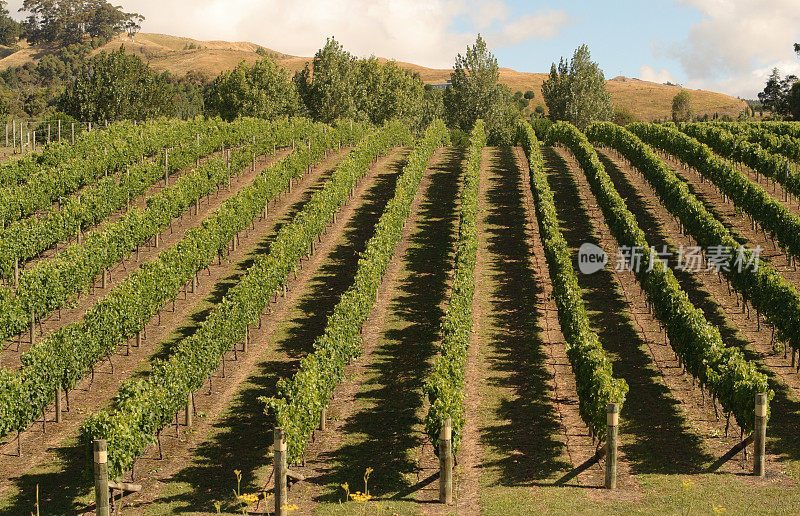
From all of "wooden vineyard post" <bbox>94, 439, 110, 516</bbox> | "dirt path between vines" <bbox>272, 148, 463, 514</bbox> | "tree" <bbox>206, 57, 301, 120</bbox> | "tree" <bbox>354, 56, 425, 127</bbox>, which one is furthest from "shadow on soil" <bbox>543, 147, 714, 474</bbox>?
"tree" <bbox>354, 56, 425, 127</bbox>

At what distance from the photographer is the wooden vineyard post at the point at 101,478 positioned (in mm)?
19656

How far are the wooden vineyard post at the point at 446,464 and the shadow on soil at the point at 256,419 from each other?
501cm

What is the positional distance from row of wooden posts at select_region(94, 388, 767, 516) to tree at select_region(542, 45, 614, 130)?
325 ft

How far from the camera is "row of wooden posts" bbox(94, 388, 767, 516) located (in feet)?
64.8

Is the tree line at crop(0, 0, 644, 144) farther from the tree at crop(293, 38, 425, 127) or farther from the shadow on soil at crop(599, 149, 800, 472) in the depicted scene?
the shadow on soil at crop(599, 149, 800, 472)

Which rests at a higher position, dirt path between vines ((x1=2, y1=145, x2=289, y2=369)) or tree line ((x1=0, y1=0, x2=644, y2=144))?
tree line ((x1=0, y1=0, x2=644, y2=144))

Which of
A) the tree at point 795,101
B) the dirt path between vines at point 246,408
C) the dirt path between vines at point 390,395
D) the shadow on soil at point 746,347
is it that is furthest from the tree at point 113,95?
the tree at point 795,101

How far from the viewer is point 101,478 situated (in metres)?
19.8

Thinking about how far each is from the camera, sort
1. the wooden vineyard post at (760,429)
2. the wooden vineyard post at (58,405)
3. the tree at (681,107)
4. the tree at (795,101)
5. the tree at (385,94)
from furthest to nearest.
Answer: the tree at (681,107)
the tree at (385,94)
the tree at (795,101)
the wooden vineyard post at (58,405)
the wooden vineyard post at (760,429)

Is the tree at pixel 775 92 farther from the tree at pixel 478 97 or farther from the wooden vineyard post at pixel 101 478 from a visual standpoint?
the wooden vineyard post at pixel 101 478

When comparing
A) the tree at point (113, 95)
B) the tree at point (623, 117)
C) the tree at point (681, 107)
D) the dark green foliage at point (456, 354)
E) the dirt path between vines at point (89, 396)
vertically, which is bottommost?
the dirt path between vines at point (89, 396)

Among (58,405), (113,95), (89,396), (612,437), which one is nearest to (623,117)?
(113,95)

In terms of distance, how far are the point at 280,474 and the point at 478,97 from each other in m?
99.8

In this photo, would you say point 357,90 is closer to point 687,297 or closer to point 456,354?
point 687,297
